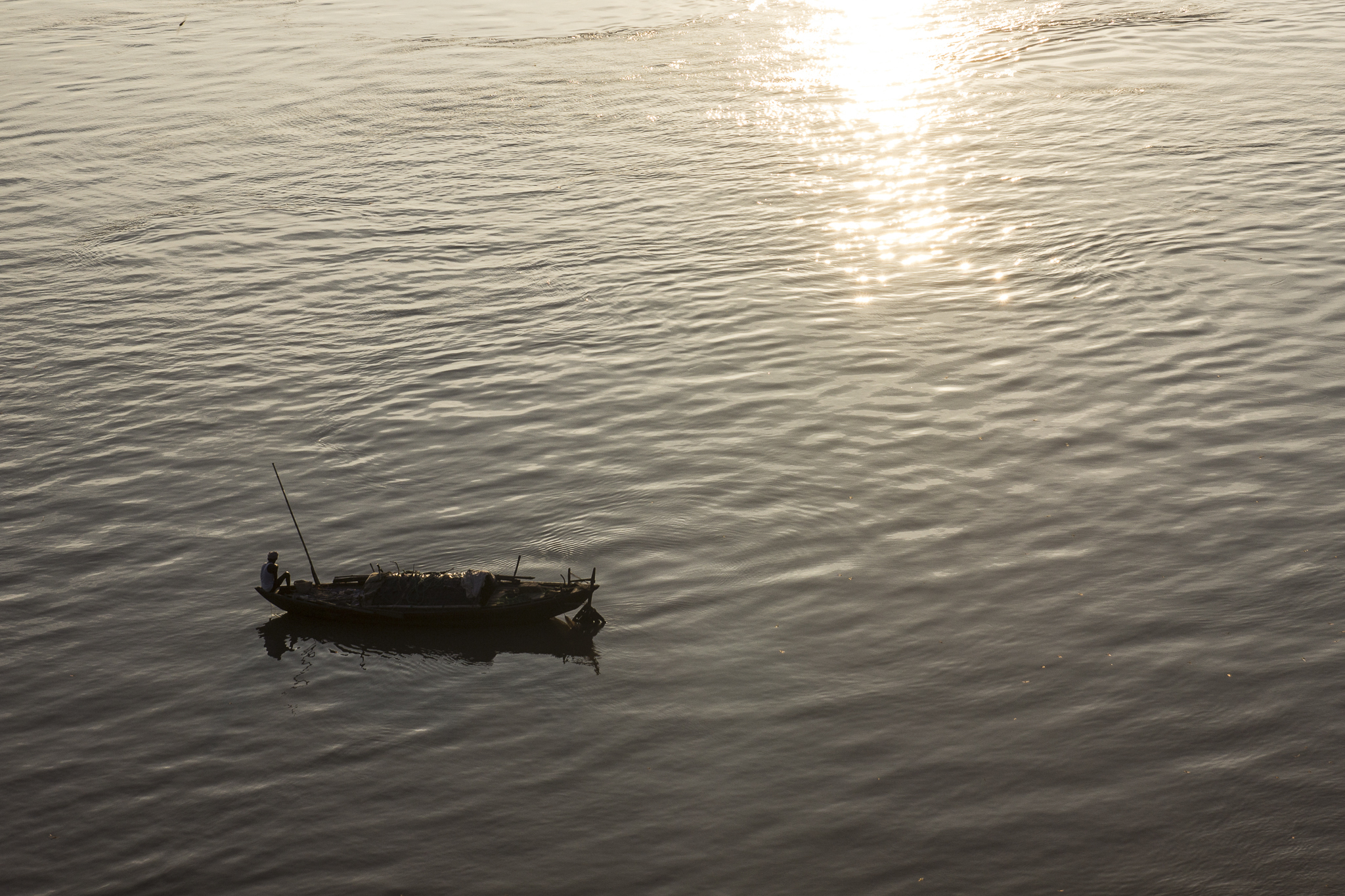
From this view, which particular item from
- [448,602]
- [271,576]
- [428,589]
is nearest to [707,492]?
[448,602]

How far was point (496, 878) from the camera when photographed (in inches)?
745

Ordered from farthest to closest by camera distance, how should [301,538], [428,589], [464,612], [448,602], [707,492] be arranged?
[707,492]
[301,538]
[428,589]
[448,602]
[464,612]

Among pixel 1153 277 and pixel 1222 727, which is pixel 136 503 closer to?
pixel 1222 727

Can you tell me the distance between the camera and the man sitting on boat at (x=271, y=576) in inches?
997

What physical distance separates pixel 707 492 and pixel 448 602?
7180mm

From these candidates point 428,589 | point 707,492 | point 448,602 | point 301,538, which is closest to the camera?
point 448,602

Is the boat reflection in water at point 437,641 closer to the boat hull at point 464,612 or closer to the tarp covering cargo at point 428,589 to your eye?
the boat hull at point 464,612

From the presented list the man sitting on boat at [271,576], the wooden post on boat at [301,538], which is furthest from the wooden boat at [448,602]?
the wooden post on boat at [301,538]

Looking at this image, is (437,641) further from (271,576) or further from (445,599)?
(271,576)

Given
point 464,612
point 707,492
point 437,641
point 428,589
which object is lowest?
point 437,641

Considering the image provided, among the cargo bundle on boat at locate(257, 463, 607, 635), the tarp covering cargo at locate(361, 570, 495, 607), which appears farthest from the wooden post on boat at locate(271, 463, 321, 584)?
the tarp covering cargo at locate(361, 570, 495, 607)

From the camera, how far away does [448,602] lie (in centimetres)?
2445

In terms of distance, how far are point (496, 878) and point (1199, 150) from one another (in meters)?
42.3

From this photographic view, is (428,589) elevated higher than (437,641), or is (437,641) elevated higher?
(428,589)
